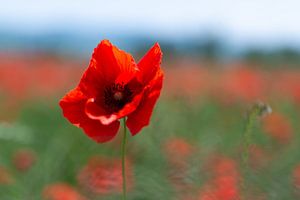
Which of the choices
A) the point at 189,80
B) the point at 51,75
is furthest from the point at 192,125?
the point at 51,75

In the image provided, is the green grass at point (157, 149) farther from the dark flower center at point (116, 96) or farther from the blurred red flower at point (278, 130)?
the dark flower center at point (116, 96)

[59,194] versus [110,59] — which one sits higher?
[59,194]

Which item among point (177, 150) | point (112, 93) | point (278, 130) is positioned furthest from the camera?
point (278, 130)

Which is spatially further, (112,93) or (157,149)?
(157,149)

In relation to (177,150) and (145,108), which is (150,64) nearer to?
(145,108)

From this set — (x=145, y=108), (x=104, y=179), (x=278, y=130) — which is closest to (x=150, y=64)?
(x=145, y=108)

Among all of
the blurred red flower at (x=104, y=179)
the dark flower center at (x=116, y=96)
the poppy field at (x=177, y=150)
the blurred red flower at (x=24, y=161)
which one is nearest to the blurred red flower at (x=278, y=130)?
the poppy field at (x=177, y=150)
